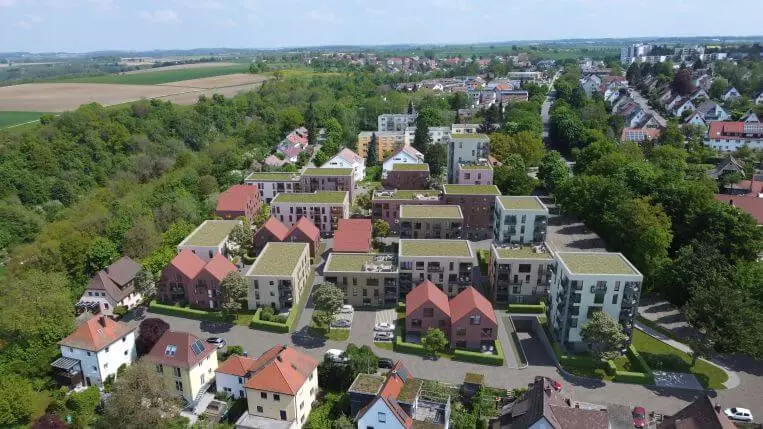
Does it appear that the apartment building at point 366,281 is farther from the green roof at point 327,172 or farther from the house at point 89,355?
the green roof at point 327,172

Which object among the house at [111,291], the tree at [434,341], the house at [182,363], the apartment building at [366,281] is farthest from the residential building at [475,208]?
the house at [111,291]

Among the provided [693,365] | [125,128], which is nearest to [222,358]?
[693,365]

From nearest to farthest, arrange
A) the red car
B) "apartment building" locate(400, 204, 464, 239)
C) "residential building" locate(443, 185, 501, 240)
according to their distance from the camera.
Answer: the red car < "apartment building" locate(400, 204, 464, 239) < "residential building" locate(443, 185, 501, 240)

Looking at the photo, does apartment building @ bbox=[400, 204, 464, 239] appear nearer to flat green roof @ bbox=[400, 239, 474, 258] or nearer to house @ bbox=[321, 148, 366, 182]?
flat green roof @ bbox=[400, 239, 474, 258]

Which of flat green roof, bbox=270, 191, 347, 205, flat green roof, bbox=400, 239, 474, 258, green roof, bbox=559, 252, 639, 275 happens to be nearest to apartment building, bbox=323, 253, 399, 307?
flat green roof, bbox=400, 239, 474, 258

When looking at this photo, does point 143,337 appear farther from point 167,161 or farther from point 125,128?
point 125,128

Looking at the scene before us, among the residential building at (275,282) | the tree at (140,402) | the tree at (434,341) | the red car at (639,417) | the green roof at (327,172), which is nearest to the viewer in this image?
the tree at (140,402)

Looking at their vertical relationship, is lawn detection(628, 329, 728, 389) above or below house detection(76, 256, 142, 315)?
below
